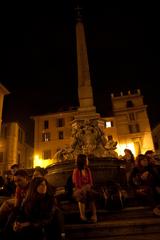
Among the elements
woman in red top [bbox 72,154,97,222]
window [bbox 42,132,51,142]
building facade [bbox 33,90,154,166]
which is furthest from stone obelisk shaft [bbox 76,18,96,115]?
window [bbox 42,132,51,142]

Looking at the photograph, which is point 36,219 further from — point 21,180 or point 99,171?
point 99,171

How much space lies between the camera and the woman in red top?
4.96m

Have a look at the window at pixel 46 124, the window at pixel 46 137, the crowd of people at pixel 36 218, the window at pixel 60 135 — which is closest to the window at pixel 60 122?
the window at pixel 60 135

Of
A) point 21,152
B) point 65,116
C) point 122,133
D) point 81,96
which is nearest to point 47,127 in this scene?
point 65,116

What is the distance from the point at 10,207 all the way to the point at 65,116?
32791mm

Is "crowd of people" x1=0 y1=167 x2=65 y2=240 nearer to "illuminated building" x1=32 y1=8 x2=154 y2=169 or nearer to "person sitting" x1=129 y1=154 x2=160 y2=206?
"person sitting" x1=129 y1=154 x2=160 y2=206

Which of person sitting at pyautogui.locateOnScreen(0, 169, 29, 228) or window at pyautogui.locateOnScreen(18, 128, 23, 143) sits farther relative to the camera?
window at pyautogui.locateOnScreen(18, 128, 23, 143)

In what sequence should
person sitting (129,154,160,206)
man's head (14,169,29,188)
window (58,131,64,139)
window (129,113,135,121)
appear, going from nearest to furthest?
man's head (14,169,29,188), person sitting (129,154,160,206), window (129,113,135,121), window (58,131,64,139)

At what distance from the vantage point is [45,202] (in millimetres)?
3863

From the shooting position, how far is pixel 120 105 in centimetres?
3669

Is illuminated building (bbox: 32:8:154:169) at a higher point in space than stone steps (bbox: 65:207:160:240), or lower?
higher

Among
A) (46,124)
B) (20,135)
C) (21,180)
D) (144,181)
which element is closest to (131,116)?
(46,124)

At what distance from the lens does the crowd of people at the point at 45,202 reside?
3.69m

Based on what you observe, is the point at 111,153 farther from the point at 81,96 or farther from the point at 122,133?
the point at 122,133
